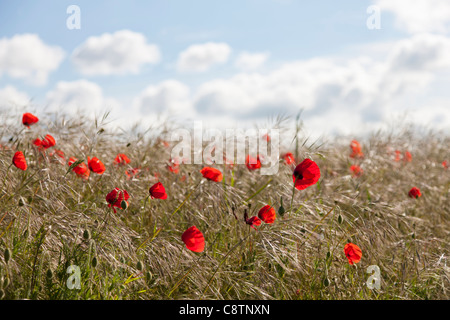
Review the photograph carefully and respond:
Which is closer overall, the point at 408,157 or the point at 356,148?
the point at 356,148

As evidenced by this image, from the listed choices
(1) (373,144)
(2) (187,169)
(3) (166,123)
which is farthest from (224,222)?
(1) (373,144)

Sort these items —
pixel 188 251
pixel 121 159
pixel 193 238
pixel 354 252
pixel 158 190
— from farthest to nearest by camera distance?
pixel 121 159
pixel 188 251
pixel 158 190
pixel 354 252
pixel 193 238

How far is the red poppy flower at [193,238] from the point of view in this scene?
5.91 feet

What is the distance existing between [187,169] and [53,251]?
1.49m

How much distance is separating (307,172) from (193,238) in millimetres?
594

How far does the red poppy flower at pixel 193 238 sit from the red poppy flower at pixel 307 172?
0.52 metres

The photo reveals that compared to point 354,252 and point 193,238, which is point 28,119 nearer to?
point 193,238

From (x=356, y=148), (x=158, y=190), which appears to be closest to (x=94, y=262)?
(x=158, y=190)

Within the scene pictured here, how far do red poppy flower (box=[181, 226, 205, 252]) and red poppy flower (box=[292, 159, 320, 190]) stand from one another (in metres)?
0.52

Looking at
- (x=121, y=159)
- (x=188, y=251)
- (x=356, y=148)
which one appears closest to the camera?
(x=188, y=251)

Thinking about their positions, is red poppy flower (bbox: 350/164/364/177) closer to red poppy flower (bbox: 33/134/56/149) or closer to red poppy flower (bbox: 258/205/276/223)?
red poppy flower (bbox: 258/205/276/223)

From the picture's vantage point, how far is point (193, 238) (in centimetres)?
180

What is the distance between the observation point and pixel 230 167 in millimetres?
3404

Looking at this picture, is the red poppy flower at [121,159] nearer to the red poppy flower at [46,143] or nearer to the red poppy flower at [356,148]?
the red poppy flower at [46,143]
